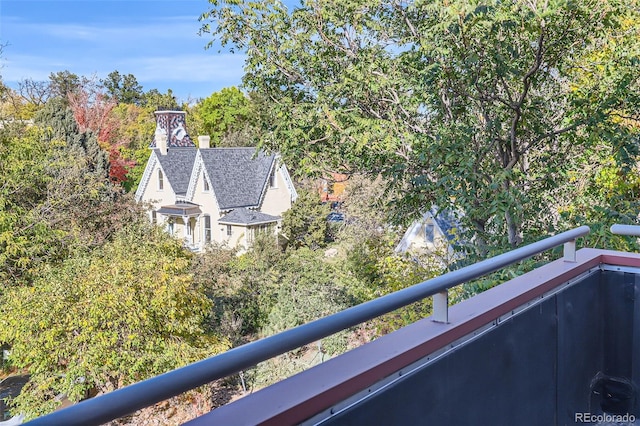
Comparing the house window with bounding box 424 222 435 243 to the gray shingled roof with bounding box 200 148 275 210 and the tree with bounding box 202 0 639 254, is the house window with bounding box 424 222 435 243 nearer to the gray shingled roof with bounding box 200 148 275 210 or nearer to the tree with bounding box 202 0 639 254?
the tree with bounding box 202 0 639 254

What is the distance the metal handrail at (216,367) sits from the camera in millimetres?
703

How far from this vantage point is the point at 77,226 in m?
10.5

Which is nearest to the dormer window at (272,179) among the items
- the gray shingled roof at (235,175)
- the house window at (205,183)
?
the gray shingled roof at (235,175)

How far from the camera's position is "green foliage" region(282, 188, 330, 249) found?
1742 cm

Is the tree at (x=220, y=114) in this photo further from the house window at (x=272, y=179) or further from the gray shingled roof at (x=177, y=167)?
the house window at (x=272, y=179)

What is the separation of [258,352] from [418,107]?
5148mm

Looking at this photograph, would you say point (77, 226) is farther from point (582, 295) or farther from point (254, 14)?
point (582, 295)

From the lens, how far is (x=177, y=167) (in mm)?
21062

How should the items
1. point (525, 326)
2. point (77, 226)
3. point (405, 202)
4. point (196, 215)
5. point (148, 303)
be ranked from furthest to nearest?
point (196, 215) → point (77, 226) → point (148, 303) → point (405, 202) → point (525, 326)

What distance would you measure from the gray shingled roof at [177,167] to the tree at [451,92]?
1500 cm

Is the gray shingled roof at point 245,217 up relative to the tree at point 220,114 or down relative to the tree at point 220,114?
down

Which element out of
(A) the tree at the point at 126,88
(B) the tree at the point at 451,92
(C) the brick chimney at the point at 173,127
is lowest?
(B) the tree at the point at 451,92

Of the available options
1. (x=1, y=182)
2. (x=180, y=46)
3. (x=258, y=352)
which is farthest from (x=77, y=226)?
(x=180, y=46)

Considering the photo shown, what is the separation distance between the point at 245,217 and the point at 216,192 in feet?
4.65
